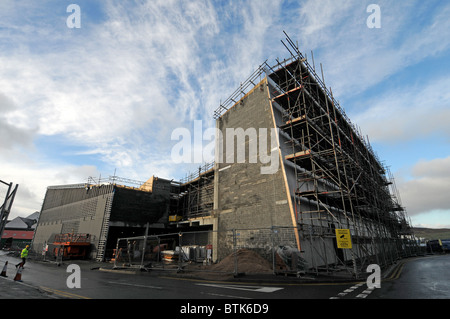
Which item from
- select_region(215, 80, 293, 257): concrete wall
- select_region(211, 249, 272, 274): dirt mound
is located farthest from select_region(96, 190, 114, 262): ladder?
select_region(211, 249, 272, 274): dirt mound

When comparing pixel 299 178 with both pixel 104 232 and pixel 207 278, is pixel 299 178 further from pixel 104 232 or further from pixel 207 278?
pixel 104 232

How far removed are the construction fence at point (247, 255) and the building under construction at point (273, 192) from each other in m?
0.15

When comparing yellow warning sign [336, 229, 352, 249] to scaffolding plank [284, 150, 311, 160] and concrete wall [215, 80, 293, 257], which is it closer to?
concrete wall [215, 80, 293, 257]

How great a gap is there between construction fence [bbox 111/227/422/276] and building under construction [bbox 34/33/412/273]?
0.50 feet

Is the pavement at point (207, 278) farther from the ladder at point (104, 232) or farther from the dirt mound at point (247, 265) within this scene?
the ladder at point (104, 232)

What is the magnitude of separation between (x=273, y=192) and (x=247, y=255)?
17.0ft

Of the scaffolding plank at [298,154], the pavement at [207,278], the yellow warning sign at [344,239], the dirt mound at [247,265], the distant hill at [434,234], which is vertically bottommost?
the pavement at [207,278]

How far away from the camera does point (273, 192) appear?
687 inches

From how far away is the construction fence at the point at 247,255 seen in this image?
12617mm

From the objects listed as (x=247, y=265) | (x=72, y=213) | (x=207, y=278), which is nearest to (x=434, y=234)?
(x=247, y=265)

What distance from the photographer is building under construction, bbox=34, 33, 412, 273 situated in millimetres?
16234

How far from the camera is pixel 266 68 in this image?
2131cm

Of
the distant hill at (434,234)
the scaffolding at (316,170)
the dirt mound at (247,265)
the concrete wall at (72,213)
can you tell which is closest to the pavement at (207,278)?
the dirt mound at (247,265)
